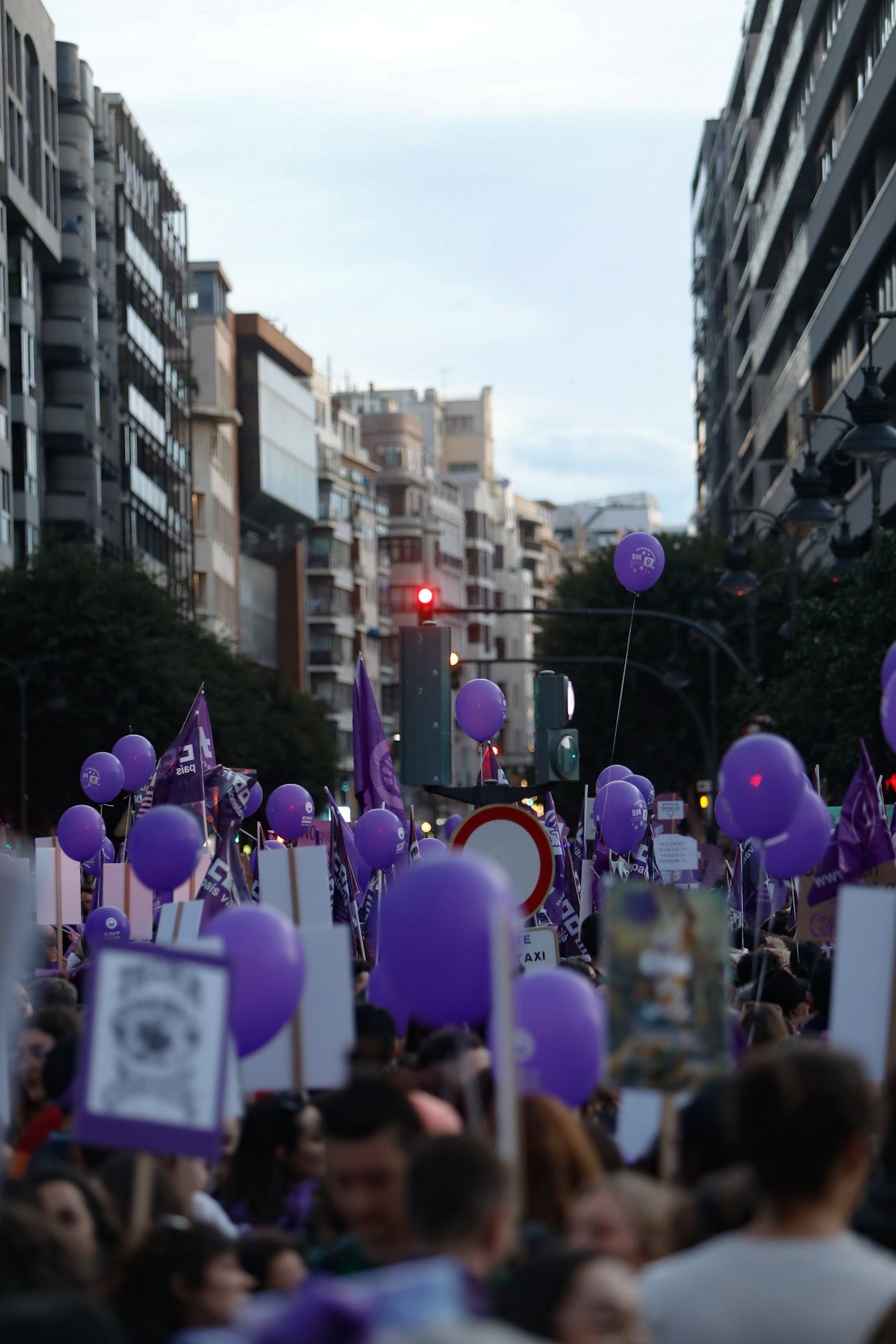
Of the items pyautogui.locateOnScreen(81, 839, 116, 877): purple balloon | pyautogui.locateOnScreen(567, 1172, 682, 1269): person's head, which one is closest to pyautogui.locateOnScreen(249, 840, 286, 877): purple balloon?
pyautogui.locateOnScreen(81, 839, 116, 877): purple balloon

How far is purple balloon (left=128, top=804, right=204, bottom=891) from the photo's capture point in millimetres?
10727

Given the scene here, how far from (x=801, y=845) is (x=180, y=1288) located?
6.91 metres

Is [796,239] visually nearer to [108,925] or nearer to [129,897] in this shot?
[129,897]

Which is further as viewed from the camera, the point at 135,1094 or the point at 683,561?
the point at 683,561

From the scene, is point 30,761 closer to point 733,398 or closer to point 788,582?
point 788,582

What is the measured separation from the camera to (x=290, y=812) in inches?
787

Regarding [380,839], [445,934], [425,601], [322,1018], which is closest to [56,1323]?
[445,934]

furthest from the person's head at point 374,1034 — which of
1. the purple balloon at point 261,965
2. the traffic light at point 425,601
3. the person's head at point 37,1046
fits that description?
the traffic light at point 425,601

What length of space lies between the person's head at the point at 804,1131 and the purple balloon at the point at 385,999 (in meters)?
4.16

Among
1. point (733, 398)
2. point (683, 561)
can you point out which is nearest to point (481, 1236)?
point (683, 561)

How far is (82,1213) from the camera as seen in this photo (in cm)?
515

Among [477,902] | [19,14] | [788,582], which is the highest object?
[19,14]

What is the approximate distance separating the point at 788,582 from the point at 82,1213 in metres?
51.4

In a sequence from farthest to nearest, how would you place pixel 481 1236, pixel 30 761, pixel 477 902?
pixel 30 761 < pixel 477 902 < pixel 481 1236
